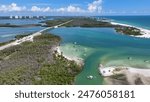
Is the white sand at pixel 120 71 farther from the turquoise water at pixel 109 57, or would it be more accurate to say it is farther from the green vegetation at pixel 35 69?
the green vegetation at pixel 35 69

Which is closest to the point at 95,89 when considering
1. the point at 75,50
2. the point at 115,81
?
the point at 115,81

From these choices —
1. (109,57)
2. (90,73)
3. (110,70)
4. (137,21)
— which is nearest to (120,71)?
(110,70)

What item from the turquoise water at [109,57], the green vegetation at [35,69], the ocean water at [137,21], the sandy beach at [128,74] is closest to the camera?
the green vegetation at [35,69]

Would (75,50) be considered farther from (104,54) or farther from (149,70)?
(149,70)

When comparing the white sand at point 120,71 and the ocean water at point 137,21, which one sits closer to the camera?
the white sand at point 120,71

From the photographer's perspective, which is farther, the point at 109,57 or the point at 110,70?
the point at 109,57

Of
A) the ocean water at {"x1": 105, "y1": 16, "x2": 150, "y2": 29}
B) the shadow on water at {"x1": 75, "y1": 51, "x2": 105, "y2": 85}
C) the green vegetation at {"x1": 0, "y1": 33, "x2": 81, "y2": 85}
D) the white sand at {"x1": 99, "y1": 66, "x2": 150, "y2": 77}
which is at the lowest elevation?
the ocean water at {"x1": 105, "y1": 16, "x2": 150, "y2": 29}

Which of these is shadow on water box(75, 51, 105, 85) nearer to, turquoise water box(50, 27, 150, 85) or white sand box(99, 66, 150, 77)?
turquoise water box(50, 27, 150, 85)

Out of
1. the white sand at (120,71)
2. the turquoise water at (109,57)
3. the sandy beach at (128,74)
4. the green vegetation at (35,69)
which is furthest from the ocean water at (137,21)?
the green vegetation at (35,69)

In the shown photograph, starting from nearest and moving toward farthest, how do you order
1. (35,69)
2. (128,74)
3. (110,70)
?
(35,69)
(128,74)
(110,70)

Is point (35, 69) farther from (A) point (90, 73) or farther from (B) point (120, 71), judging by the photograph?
(B) point (120, 71)

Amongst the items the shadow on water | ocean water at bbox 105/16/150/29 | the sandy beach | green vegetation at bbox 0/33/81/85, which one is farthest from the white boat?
ocean water at bbox 105/16/150/29
